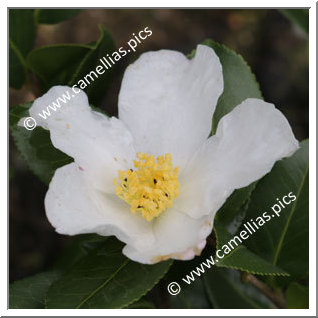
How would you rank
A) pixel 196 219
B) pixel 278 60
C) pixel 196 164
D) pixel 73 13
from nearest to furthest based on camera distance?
pixel 196 219 → pixel 196 164 → pixel 73 13 → pixel 278 60

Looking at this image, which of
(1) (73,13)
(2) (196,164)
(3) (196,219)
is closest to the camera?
(3) (196,219)

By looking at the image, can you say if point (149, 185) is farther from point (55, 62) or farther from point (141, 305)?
point (55, 62)

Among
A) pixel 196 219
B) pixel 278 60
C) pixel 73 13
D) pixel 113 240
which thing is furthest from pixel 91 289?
pixel 278 60

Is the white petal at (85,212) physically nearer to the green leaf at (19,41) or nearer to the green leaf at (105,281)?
the green leaf at (105,281)

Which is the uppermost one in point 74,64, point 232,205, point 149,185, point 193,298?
point 74,64

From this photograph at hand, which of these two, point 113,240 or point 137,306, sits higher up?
point 113,240

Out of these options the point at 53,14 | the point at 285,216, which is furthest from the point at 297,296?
the point at 53,14

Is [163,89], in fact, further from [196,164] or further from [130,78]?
[196,164]

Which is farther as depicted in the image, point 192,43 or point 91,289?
point 192,43
